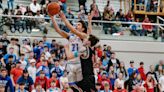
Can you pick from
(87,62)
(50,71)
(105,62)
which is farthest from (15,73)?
(87,62)

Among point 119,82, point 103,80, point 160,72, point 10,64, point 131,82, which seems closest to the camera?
point 10,64

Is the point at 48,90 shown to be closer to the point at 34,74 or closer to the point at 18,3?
the point at 34,74

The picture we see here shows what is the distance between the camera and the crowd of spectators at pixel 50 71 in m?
12.3

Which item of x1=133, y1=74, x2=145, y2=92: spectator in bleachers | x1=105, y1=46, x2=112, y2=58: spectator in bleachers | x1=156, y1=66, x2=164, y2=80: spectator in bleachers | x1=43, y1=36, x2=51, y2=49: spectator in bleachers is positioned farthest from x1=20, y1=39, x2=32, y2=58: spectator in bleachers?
x1=156, y1=66, x2=164, y2=80: spectator in bleachers

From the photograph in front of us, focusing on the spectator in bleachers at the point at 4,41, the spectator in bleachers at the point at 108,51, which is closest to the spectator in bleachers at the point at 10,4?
the spectator in bleachers at the point at 4,41

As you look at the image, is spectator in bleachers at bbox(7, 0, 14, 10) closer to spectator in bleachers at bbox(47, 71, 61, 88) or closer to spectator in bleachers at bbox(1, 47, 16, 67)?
spectator in bleachers at bbox(1, 47, 16, 67)

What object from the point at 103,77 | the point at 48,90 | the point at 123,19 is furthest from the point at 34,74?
the point at 123,19

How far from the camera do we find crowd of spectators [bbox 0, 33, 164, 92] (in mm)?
12328

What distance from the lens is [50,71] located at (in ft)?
44.0

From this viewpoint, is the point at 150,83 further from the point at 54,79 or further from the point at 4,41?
the point at 4,41

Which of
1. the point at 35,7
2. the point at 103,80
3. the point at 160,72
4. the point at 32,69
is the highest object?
the point at 35,7

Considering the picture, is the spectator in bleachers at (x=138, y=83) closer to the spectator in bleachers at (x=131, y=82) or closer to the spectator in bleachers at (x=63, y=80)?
the spectator in bleachers at (x=131, y=82)

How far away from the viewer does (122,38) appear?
17156mm

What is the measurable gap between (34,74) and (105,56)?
116 inches
